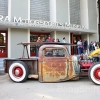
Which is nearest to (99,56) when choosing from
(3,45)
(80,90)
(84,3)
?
(80,90)

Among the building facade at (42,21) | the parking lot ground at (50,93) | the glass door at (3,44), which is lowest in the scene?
the parking lot ground at (50,93)

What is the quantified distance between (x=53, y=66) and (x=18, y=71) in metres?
1.49

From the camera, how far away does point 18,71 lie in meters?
6.75

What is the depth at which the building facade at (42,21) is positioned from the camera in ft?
44.3

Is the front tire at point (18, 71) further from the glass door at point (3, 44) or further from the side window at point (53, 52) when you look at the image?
the glass door at point (3, 44)

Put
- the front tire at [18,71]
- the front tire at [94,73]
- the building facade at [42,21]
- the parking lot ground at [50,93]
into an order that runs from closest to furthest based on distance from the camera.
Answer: the parking lot ground at [50,93]
the front tire at [94,73]
the front tire at [18,71]
the building facade at [42,21]

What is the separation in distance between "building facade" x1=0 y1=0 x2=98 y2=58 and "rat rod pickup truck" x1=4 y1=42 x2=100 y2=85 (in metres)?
5.05

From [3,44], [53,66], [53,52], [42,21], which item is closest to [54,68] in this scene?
[53,66]

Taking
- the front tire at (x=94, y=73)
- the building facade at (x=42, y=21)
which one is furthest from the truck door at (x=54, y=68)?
the building facade at (x=42, y=21)

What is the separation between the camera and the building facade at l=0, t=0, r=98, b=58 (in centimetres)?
1350

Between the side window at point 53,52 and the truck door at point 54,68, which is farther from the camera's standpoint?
the side window at point 53,52

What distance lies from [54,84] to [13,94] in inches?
72.8

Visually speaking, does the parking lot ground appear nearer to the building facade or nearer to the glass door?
the building facade

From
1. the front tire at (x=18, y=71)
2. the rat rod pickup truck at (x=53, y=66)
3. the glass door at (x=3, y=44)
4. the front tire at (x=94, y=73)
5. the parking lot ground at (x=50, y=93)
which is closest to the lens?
the parking lot ground at (x=50, y=93)
